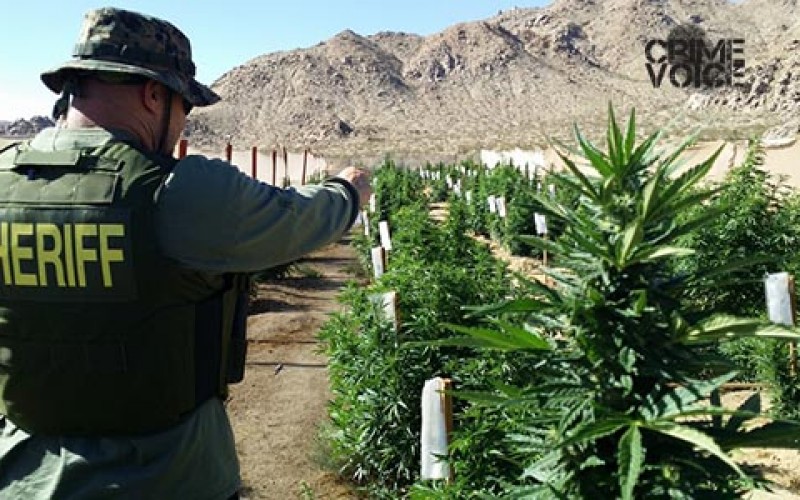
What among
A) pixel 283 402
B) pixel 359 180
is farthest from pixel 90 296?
pixel 283 402

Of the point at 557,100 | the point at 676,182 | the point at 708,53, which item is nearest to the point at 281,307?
the point at 676,182

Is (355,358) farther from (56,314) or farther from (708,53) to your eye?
(708,53)

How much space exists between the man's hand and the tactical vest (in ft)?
1.70

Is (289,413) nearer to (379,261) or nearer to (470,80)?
(379,261)

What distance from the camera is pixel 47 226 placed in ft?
7.07

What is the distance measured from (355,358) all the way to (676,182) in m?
4.16

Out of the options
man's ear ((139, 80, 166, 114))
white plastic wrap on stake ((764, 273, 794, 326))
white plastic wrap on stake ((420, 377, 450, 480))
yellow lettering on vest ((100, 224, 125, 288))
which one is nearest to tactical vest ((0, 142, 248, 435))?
yellow lettering on vest ((100, 224, 125, 288))

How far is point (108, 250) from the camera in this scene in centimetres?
213

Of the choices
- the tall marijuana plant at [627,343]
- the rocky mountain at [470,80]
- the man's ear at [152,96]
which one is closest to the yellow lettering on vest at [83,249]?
the man's ear at [152,96]

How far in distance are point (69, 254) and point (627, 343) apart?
1.37 metres

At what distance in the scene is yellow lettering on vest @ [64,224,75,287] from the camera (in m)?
2.14

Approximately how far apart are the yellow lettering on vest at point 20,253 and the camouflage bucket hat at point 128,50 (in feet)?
1.38

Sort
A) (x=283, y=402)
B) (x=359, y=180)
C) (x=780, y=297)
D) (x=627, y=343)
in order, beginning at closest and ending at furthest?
(x=627, y=343) < (x=359, y=180) < (x=780, y=297) < (x=283, y=402)

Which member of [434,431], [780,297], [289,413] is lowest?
[289,413]
